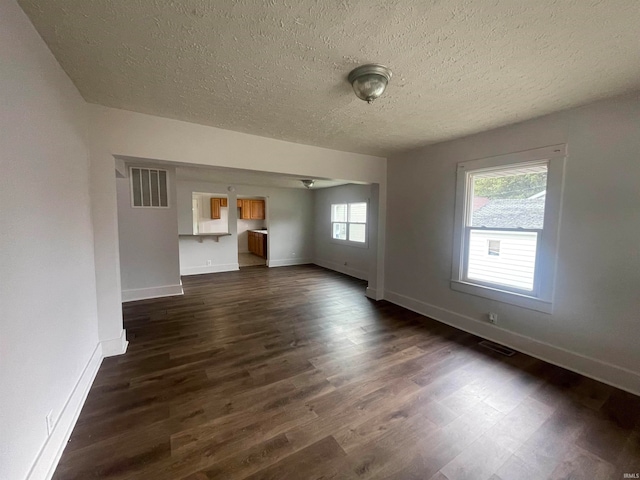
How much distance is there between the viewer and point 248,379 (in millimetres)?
2270

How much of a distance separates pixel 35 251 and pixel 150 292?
12.0 feet

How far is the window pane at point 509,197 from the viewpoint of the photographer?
104 inches

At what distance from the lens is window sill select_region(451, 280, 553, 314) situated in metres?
2.62

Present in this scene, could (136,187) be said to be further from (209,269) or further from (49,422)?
(49,422)

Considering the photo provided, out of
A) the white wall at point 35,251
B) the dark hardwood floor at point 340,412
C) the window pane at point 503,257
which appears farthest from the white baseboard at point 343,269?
the white wall at point 35,251

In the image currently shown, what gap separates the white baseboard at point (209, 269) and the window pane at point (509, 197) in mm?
5621

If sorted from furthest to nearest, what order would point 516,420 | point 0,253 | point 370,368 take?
point 370,368, point 516,420, point 0,253

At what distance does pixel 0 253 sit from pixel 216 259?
576cm

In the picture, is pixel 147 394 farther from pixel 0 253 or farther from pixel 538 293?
pixel 538 293

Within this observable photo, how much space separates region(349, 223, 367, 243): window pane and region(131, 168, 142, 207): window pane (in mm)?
4493

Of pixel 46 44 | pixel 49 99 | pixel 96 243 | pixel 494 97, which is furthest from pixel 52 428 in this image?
pixel 494 97

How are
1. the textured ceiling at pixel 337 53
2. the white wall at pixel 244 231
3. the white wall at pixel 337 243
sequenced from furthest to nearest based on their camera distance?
the white wall at pixel 244 231
the white wall at pixel 337 243
the textured ceiling at pixel 337 53

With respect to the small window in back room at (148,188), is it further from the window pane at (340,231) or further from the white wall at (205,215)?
the window pane at (340,231)

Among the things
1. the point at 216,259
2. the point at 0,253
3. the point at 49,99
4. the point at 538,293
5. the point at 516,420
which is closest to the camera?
the point at 0,253
